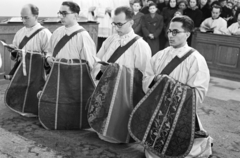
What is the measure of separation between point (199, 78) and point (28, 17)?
2.55 meters

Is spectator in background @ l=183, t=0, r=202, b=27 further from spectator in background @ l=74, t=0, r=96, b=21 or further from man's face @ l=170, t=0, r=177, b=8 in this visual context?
spectator in background @ l=74, t=0, r=96, b=21

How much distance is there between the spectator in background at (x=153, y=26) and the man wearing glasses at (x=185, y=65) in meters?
5.01

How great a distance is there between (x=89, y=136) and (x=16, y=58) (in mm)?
1580

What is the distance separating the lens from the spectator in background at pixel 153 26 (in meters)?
8.32

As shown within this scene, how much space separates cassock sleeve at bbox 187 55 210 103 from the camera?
10.3 feet

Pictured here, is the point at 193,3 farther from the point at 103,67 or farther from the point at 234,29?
the point at 103,67

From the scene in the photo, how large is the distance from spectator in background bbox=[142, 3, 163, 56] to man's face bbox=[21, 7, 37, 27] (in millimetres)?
4231

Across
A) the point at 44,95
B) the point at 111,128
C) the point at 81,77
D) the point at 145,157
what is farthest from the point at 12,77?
the point at 145,157

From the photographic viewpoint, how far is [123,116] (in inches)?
143

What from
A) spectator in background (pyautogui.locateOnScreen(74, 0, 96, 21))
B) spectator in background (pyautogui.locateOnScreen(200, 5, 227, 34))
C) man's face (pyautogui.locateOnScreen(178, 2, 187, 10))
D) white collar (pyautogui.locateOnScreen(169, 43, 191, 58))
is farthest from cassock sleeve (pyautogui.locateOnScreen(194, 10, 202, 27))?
white collar (pyautogui.locateOnScreen(169, 43, 191, 58))

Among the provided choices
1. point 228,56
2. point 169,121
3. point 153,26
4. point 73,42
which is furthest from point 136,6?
point 169,121

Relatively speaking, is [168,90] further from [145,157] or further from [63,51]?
[63,51]

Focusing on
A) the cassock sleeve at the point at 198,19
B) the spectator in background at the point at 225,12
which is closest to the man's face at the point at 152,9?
the cassock sleeve at the point at 198,19

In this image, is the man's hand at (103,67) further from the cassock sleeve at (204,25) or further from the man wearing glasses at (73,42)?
the cassock sleeve at (204,25)
